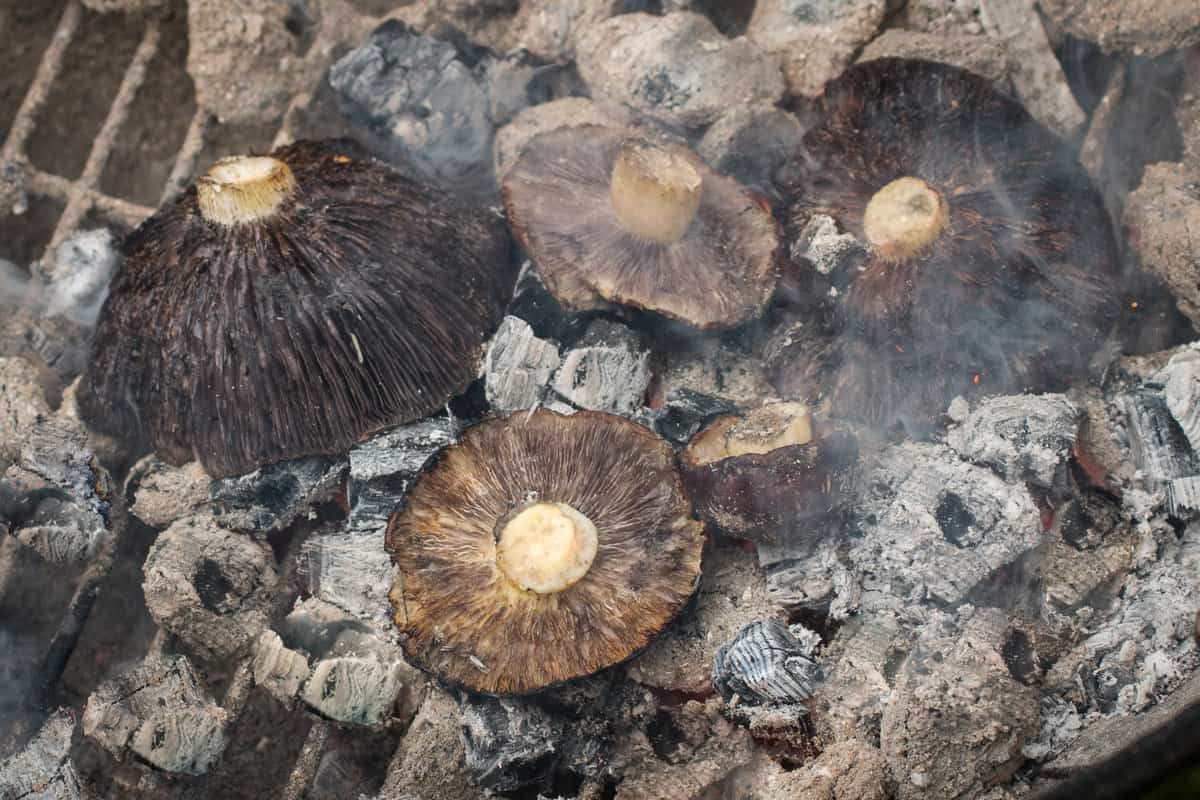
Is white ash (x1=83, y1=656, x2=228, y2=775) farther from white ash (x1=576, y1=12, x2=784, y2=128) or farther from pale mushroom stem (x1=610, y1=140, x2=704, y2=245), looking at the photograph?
white ash (x1=576, y1=12, x2=784, y2=128)

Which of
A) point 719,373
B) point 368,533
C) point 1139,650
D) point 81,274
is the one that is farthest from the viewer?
point 81,274

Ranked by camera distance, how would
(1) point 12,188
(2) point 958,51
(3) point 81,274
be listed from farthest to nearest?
1. (1) point 12,188
2. (3) point 81,274
3. (2) point 958,51

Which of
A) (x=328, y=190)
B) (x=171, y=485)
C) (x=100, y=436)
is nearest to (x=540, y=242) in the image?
(x=328, y=190)

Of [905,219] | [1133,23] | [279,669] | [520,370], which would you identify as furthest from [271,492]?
[1133,23]

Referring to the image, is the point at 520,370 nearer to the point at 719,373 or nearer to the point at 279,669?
the point at 719,373

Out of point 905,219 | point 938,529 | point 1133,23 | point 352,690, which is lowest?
point 352,690

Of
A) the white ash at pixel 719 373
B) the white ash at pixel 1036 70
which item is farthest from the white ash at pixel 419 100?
the white ash at pixel 1036 70
